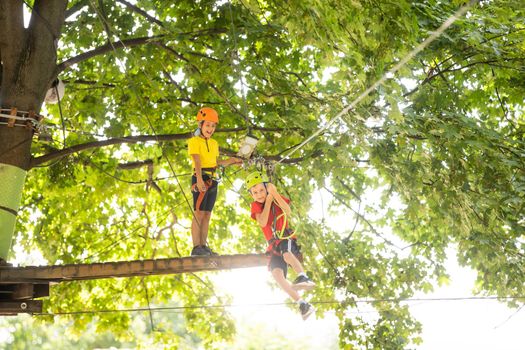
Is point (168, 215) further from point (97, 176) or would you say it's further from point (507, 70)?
point (507, 70)

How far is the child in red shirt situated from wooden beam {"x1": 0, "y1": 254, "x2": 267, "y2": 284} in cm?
22

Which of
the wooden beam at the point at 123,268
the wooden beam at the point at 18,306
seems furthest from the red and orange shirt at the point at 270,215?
the wooden beam at the point at 18,306

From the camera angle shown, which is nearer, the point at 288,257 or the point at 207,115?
the point at 288,257

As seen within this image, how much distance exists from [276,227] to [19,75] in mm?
3738

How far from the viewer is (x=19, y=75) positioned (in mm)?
8891

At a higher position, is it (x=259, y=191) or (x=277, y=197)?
(x=259, y=191)

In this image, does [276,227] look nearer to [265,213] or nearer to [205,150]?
[265,213]

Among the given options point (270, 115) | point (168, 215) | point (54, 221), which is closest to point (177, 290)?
point (168, 215)

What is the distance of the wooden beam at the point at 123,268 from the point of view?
757 centimetres

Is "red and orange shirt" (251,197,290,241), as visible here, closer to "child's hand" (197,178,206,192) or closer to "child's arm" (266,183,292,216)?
"child's arm" (266,183,292,216)

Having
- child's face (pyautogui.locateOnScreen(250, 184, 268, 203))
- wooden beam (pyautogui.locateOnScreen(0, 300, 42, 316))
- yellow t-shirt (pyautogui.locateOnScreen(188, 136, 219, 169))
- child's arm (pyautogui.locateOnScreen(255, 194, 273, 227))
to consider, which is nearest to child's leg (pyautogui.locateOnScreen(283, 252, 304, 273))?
child's arm (pyautogui.locateOnScreen(255, 194, 273, 227))

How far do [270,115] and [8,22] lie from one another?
3.78 m

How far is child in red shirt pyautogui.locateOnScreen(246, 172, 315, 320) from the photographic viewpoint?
802cm

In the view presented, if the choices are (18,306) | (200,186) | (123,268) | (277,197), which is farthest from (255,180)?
(18,306)
